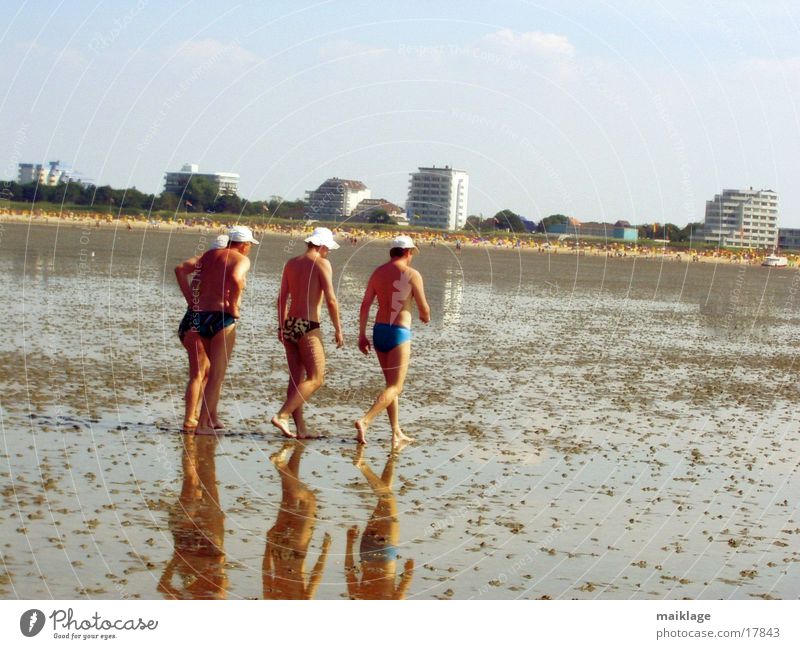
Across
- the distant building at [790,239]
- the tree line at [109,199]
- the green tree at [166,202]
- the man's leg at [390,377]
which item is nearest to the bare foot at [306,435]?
the man's leg at [390,377]

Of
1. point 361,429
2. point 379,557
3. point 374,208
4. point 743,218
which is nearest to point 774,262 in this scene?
point 743,218

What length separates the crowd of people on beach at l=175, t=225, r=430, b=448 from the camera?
11453mm

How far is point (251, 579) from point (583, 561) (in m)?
2.23

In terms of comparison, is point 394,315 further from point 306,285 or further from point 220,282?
point 220,282

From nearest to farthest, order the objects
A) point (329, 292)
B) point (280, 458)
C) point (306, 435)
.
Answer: point (280, 458) → point (329, 292) → point (306, 435)

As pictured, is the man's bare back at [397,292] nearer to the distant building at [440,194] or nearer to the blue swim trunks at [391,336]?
the blue swim trunks at [391,336]

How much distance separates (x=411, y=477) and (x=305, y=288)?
83.0 inches

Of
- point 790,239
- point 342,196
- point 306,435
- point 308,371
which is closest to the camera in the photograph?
point 308,371

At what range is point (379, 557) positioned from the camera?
7918 millimetres

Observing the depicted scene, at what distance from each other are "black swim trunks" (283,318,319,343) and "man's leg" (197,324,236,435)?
505mm

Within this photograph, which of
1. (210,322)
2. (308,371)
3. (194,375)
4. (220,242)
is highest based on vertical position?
(220,242)

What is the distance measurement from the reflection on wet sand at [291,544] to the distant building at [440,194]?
15271 millimetres

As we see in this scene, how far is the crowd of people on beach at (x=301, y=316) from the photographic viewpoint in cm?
1145
